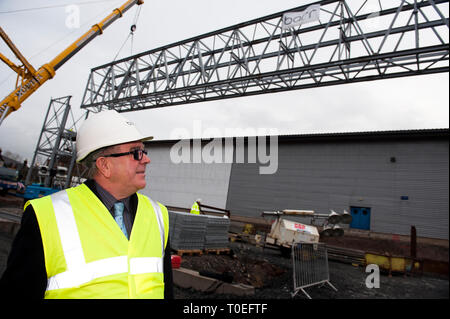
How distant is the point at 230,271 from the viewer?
25.0ft

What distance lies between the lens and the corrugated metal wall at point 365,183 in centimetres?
1554

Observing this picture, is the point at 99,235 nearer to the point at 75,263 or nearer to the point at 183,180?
the point at 75,263

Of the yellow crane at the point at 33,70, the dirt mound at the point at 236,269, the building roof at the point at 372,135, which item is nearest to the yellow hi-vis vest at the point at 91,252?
the dirt mound at the point at 236,269

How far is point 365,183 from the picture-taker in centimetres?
1723

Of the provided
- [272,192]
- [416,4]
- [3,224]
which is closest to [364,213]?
[272,192]

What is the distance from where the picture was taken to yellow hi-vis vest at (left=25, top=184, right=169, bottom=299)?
52.8 inches

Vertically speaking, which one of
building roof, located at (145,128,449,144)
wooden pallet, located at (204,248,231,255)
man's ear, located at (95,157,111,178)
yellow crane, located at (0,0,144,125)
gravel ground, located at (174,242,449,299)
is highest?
yellow crane, located at (0,0,144,125)

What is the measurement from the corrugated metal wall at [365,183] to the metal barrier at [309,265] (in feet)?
35.3

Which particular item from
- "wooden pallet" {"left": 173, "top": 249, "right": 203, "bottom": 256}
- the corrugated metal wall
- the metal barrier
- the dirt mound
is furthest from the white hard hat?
the corrugated metal wall

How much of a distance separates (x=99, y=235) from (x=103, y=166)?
0.53 metres

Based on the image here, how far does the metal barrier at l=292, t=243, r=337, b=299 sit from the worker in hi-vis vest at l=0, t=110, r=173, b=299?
6.14 metres

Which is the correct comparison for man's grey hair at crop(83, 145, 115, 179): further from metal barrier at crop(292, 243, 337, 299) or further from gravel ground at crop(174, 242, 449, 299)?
metal barrier at crop(292, 243, 337, 299)

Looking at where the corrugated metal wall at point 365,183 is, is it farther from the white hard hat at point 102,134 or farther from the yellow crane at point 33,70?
the white hard hat at point 102,134

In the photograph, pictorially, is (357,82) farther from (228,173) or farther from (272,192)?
(228,173)
